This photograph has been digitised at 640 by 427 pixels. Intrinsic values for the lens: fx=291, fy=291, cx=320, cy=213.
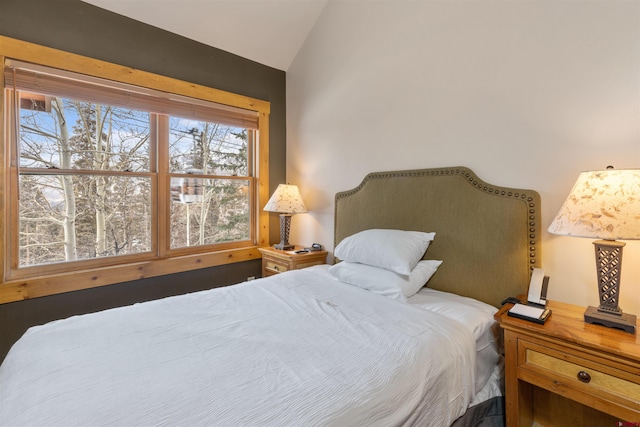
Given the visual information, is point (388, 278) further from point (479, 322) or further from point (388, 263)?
point (479, 322)

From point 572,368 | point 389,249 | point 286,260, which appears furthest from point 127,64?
point 572,368

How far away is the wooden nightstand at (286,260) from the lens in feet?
8.54

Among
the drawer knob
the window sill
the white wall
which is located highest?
the white wall

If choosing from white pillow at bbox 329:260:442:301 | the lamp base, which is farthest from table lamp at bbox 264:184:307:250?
the lamp base

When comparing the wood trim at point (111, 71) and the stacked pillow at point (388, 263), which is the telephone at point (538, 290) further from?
the wood trim at point (111, 71)

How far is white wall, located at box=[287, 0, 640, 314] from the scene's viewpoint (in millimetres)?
1377

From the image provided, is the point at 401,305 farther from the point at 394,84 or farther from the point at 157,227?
the point at 157,227

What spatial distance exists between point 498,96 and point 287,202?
186cm

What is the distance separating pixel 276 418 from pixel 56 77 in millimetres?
2645

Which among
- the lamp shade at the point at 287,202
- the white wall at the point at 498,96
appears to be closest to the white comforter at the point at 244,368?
the white wall at the point at 498,96

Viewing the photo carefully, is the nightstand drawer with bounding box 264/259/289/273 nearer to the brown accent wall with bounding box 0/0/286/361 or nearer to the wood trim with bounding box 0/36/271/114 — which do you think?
the brown accent wall with bounding box 0/0/286/361

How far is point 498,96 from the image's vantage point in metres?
1.71

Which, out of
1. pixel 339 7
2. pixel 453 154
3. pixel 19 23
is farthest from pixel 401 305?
pixel 19 23

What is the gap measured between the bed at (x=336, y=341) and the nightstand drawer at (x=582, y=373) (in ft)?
0.65
